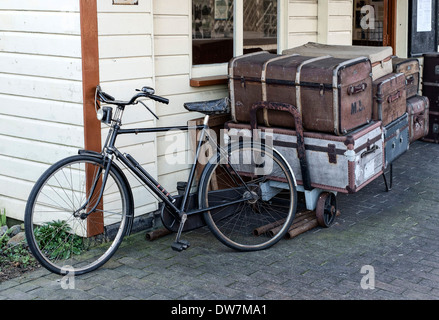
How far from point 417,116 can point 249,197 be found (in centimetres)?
304

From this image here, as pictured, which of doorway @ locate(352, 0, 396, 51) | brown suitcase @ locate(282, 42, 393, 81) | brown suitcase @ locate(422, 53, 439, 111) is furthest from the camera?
doorway @ locate(352, 0, 396, 51)

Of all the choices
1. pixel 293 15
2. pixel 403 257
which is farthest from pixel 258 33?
pixel 403 257

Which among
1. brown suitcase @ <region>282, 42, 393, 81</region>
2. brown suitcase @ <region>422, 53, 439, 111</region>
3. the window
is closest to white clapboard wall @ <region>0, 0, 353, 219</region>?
the window

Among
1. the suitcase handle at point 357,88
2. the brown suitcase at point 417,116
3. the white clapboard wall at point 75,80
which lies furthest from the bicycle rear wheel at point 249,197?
the brown suitcase at point 417,116

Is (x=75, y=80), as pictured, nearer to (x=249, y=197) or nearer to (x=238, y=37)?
(x=249, y=197)

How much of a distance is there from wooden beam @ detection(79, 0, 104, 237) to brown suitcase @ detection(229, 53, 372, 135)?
135 cm

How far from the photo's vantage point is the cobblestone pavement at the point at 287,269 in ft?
15.5

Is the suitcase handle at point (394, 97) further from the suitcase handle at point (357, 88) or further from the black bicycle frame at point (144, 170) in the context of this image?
the black bicycle frame at point (144, 170)

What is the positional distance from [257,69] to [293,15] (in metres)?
2.04

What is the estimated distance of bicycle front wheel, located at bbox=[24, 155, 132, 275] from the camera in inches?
210

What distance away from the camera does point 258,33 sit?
7406 millimetres

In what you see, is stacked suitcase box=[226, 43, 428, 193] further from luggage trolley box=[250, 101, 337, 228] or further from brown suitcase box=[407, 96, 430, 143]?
brown suitcase box=[407, 96, 430, 143]

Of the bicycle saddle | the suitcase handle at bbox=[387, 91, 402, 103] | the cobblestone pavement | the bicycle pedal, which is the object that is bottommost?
the cobblestone pavement
